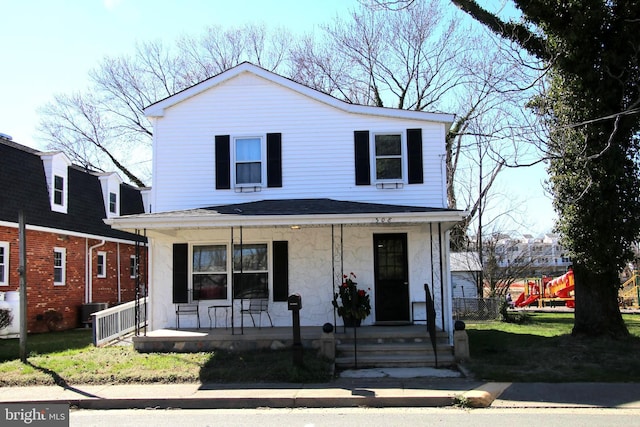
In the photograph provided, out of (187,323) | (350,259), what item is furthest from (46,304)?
(350,259)

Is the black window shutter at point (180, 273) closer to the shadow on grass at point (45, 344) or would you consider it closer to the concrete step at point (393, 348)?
the shadow on grass at point (45, 344)

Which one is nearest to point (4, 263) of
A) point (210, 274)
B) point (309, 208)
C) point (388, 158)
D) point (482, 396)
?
point (210, 274)

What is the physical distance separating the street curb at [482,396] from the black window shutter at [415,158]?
20.0 feet

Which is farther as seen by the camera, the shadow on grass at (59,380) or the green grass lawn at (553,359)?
the green grass lawn at (553,359)

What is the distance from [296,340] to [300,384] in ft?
2.79

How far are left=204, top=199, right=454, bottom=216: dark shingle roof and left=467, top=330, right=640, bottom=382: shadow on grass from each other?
3158 millimetres

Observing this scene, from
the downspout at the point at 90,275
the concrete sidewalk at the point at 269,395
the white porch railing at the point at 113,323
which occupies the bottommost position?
the concrete sidewalk at the point at 269,395

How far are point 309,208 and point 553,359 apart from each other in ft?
18.9

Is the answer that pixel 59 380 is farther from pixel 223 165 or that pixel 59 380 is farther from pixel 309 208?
pixel 223 165

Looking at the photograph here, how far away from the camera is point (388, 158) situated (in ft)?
44.6

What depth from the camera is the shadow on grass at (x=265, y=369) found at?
916 cm

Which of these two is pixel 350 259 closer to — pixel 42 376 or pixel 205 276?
pixel 205 276

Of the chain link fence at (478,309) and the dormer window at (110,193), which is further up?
the dormer window at (110,193)

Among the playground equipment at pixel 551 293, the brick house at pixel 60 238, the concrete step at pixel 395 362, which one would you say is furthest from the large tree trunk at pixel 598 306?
the playground equipment at pixel 551 293
